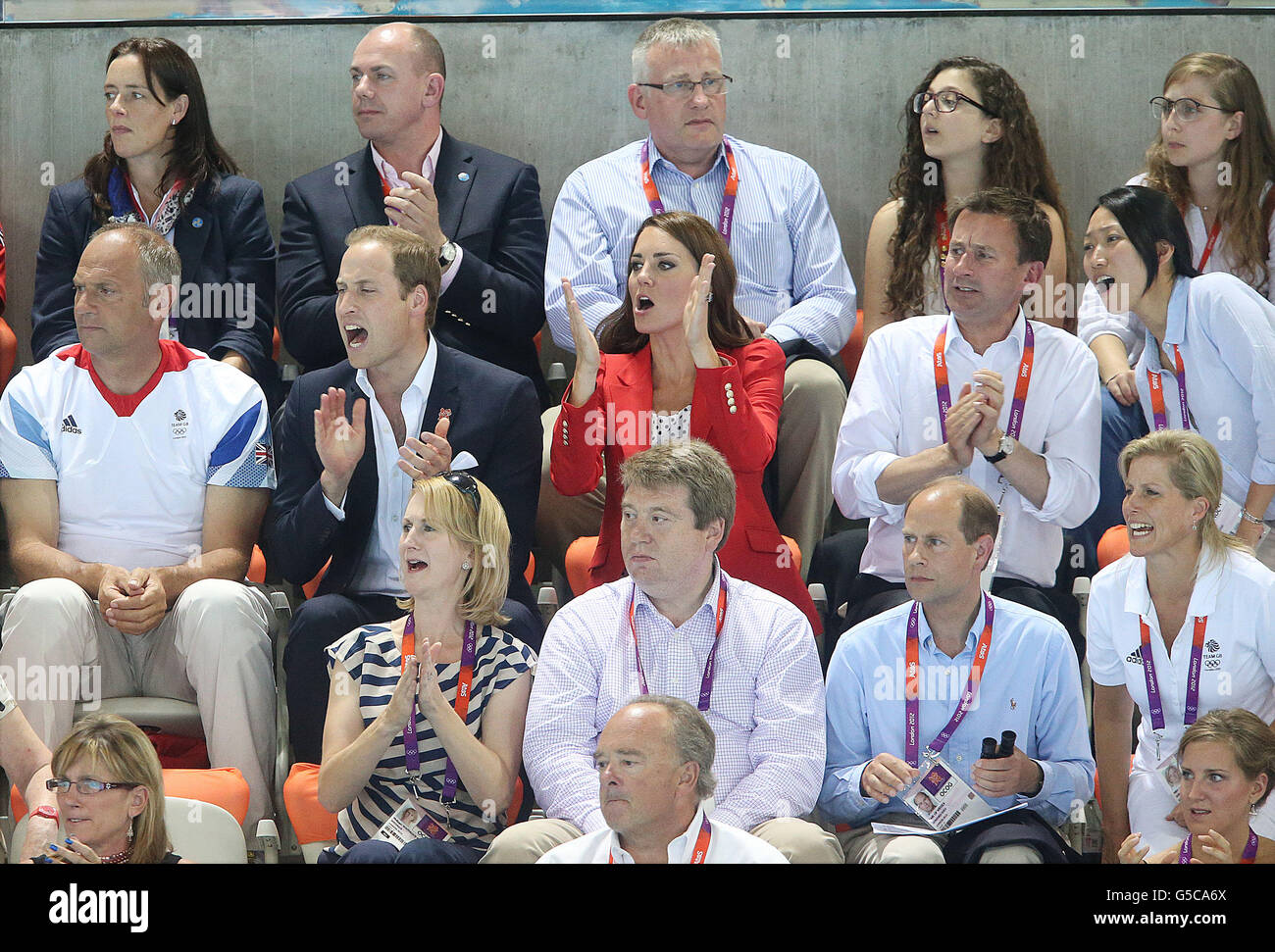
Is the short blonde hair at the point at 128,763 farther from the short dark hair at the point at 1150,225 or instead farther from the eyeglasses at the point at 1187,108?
the eyeglasses at the point at 1187,108

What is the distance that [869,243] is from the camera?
4879 millimetres

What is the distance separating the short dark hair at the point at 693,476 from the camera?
359cm

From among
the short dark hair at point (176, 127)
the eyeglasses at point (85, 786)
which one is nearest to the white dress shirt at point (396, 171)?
the short dark hair at point (176, 127)

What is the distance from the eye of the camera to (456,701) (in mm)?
3508

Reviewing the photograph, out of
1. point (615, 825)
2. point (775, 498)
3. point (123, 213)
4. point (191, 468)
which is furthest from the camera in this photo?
point (123, 213)

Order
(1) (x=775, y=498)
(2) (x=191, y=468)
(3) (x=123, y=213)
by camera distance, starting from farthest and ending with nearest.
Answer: (3) (x=123, y=213), (1) (x=775, y=498), (2) (x=191, y=468)

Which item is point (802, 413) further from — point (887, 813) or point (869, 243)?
point (887, 813)

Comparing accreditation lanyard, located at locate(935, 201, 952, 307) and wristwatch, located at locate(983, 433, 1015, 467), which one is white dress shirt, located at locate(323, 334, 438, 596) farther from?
accreditation lanyard, located at locate(935, 201, 952, 307)

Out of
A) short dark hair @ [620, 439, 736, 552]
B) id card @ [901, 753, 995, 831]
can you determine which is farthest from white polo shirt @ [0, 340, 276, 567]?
id card @ [901, 753, 995, 831]

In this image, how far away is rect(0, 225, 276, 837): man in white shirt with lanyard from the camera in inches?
155

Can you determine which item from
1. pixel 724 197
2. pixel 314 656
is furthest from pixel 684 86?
pixel 314 656

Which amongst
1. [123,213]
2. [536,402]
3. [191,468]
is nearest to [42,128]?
[123,213]

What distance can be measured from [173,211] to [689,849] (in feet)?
8.38

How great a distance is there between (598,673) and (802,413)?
1.12 meters
